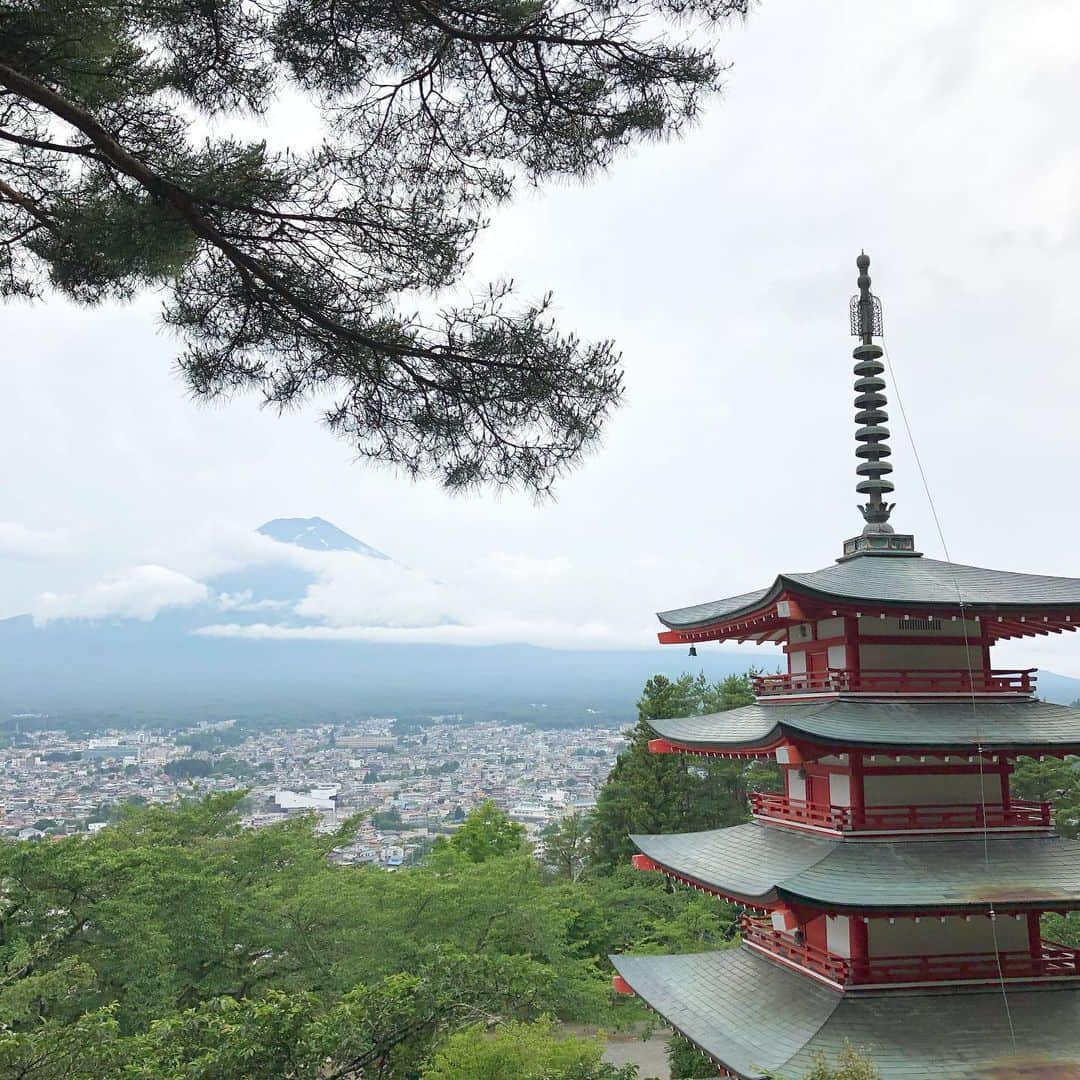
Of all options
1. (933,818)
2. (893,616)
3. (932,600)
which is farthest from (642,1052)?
(932,600)

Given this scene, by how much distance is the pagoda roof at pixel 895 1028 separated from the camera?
25.6ft

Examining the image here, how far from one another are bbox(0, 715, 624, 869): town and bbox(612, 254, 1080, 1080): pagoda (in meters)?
12.5

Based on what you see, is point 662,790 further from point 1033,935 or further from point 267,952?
point 1033,935

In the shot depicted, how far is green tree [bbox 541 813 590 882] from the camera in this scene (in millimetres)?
27641

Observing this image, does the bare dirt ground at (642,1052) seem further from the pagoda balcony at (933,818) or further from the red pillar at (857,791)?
the red pillar at (857,791)

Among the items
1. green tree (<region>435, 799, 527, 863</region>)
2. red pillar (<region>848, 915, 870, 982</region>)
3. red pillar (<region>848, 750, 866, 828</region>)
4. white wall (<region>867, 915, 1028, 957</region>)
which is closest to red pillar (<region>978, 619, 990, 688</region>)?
red pillar (<region>848, 750, 866, 828</region>)

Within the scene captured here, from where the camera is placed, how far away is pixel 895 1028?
27.1 feet

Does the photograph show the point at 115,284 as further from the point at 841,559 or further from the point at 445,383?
the point at 841,559

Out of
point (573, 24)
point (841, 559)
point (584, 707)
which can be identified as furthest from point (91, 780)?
point (584, 707)

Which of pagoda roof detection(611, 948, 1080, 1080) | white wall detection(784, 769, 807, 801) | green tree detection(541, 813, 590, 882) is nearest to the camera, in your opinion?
pagoda roof detection(611, 948, 1080, 1080)

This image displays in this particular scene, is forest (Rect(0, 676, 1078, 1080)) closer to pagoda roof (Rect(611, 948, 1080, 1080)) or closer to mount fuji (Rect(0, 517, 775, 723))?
pagoda roof (Rect(611, 948, 1080, 1080))

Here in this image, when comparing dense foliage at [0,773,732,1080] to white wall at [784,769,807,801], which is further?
white wall at [784,769,807,801]

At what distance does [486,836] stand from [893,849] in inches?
566

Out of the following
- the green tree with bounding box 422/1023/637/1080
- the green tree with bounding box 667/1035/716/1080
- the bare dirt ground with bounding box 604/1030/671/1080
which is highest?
the green tree with bounding box 422/1023/637/1080
